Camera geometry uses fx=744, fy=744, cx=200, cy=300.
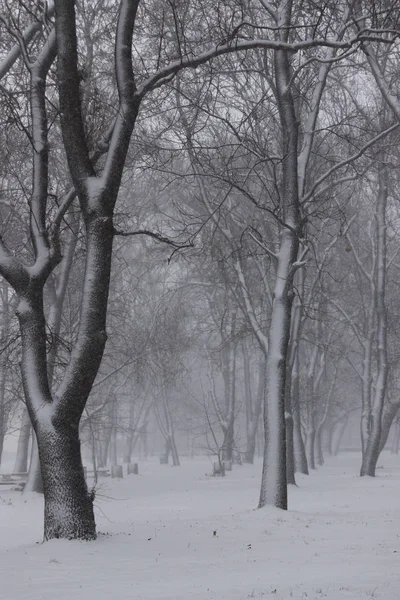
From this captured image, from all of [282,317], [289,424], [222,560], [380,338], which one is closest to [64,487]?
[222,560]

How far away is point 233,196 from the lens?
70.0 ft

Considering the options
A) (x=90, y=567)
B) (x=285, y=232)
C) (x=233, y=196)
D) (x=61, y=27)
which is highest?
(x=233, y=196)

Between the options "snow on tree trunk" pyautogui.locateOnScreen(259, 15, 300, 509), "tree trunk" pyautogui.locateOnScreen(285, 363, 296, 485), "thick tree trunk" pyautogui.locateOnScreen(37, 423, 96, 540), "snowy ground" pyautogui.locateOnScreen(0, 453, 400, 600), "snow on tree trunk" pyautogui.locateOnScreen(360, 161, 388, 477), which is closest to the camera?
"snowy ground" pyautogui.locateOnScreen(0, 453, 400, 600)

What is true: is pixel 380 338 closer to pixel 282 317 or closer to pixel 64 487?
pixel 282 317

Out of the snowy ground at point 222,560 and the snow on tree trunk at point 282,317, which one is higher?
the snow on tree trunk at point 282,317

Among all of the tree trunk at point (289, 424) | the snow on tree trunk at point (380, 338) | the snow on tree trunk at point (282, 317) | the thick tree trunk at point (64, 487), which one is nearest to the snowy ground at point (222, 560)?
the thick tree trunk at point (64, 487)

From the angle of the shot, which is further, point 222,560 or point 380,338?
point 380,338

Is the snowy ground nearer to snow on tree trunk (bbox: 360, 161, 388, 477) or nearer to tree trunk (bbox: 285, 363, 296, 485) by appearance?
tree trunk (bbox: 285, 363, 296, 485)

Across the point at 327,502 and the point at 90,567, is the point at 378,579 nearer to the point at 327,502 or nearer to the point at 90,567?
the point at 90,567

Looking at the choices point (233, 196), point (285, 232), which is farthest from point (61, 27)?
point (233, 196)

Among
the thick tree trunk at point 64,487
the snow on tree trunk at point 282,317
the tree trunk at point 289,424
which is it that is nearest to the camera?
the thick tree trunk at point 64,487

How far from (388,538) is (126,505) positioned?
9.09m

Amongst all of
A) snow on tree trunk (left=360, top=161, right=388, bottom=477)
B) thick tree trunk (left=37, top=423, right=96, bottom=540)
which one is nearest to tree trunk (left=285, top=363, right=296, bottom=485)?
snow on tree trunk (left=360, top=161, right=388, bottom=477)

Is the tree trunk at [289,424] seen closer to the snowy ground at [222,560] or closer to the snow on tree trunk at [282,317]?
the snowy ground at [222,560]
